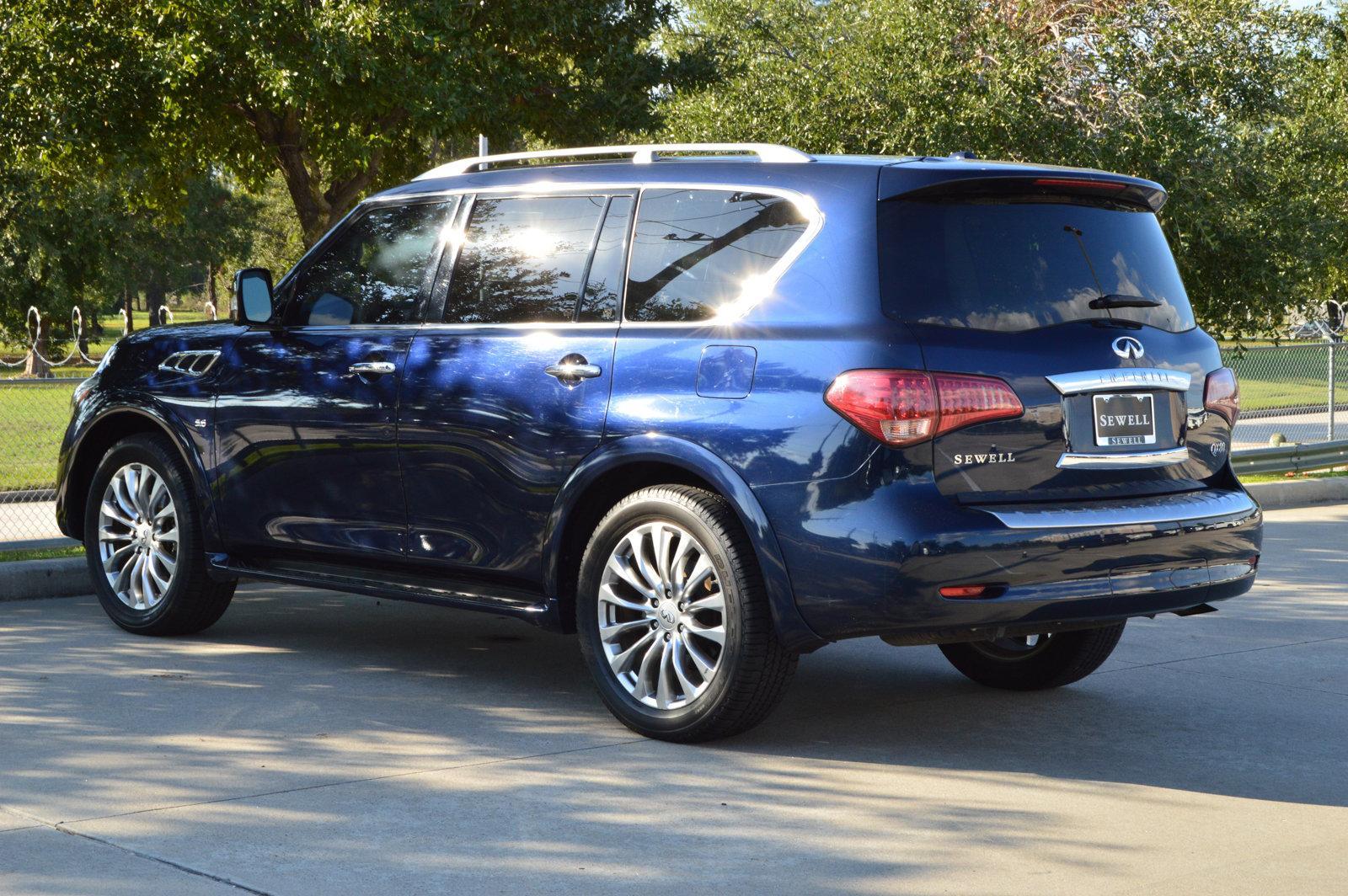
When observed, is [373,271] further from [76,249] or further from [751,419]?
[76,249]

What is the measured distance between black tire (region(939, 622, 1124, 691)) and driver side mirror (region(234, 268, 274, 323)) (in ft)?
10.6

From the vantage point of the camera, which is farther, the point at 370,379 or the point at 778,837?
the point at 370,379

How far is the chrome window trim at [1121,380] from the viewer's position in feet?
17.5

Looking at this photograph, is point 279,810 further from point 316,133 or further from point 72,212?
point 72,212

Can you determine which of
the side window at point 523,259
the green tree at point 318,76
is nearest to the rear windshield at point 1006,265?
the side window at point 523,259

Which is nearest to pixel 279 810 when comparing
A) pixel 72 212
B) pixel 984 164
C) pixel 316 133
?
pixel 984 164

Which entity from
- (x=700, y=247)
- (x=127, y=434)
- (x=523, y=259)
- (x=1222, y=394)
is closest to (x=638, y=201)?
(x=700, y=247)

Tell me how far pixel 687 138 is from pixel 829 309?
15.0 m

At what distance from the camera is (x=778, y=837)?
467 cm

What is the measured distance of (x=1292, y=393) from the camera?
17.2m

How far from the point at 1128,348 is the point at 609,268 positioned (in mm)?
1846

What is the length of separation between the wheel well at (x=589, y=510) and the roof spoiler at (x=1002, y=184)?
4.06 ft

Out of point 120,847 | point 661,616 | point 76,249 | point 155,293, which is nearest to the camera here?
point 120,847

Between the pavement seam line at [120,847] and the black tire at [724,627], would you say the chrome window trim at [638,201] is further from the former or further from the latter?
the pavement seam line at [120,847]
